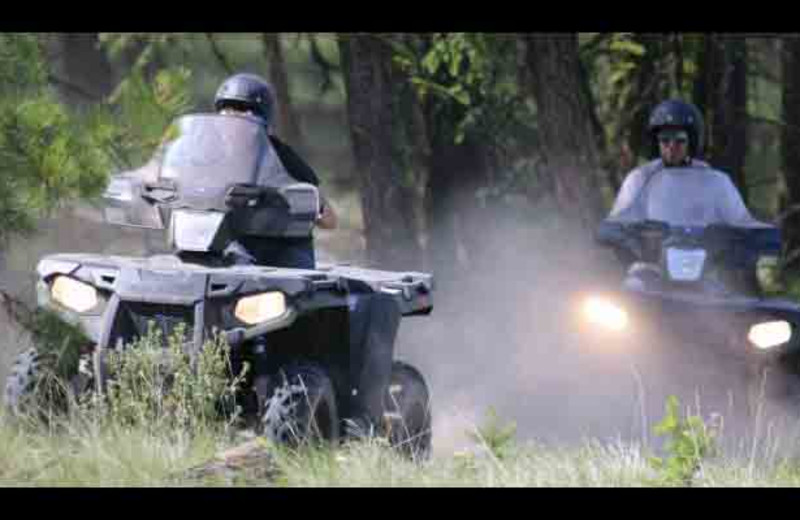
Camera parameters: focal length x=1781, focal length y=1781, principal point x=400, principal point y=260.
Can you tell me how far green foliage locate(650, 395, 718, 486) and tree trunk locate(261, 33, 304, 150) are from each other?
34.3 feet

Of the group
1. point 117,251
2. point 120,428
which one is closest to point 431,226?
point 117,251

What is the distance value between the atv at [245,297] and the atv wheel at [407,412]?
0.04 feet

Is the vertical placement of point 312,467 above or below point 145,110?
below

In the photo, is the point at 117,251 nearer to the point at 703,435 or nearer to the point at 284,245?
the point at 284,245

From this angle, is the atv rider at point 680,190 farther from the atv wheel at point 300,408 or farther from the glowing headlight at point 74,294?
the glowing headlight at point 74,294

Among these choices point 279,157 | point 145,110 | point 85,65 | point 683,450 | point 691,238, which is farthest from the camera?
point 85,65

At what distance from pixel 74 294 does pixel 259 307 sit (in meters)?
1.11

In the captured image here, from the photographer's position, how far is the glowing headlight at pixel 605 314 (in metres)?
10.9

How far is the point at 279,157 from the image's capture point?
33.4ft

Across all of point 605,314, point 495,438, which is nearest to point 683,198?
point 605,314

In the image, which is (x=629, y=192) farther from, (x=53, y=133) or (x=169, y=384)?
(x=53, y=133)

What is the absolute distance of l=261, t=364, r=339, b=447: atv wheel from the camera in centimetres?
908

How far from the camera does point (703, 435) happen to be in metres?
8.52

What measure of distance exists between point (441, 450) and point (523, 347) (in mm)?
3366
